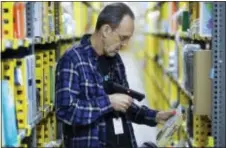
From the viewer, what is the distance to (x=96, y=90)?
2752 mm

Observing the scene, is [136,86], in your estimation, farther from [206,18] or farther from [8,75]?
[8,75]

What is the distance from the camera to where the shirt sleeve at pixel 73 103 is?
8.73 feet

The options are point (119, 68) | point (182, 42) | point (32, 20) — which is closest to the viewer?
point (119, 68)

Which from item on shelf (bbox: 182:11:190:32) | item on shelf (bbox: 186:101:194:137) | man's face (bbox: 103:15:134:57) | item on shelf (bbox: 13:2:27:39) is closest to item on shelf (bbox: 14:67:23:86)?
item on shelf (bbox: 13:2:27:39)

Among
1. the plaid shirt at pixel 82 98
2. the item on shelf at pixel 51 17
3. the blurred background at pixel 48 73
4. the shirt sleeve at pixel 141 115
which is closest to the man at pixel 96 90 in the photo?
the plaid shirt at pixel 82 98

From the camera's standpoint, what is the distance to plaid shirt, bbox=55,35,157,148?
2.67 metres

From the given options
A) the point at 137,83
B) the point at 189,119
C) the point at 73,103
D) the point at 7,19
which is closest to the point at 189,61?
the point at 189,119

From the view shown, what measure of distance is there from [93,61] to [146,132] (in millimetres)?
4767

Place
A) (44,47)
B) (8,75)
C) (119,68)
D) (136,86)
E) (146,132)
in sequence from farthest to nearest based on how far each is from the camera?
(136,86) < (146,132) < (44,47) < (119,68) < (8,75)

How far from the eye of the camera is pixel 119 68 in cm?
298

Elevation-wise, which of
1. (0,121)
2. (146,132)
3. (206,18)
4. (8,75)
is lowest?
(146,132)

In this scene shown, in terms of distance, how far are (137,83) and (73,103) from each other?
29.9 feet

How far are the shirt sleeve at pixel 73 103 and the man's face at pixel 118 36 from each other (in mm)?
219

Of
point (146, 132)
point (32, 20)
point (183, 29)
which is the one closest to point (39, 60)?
point (32, 20)
